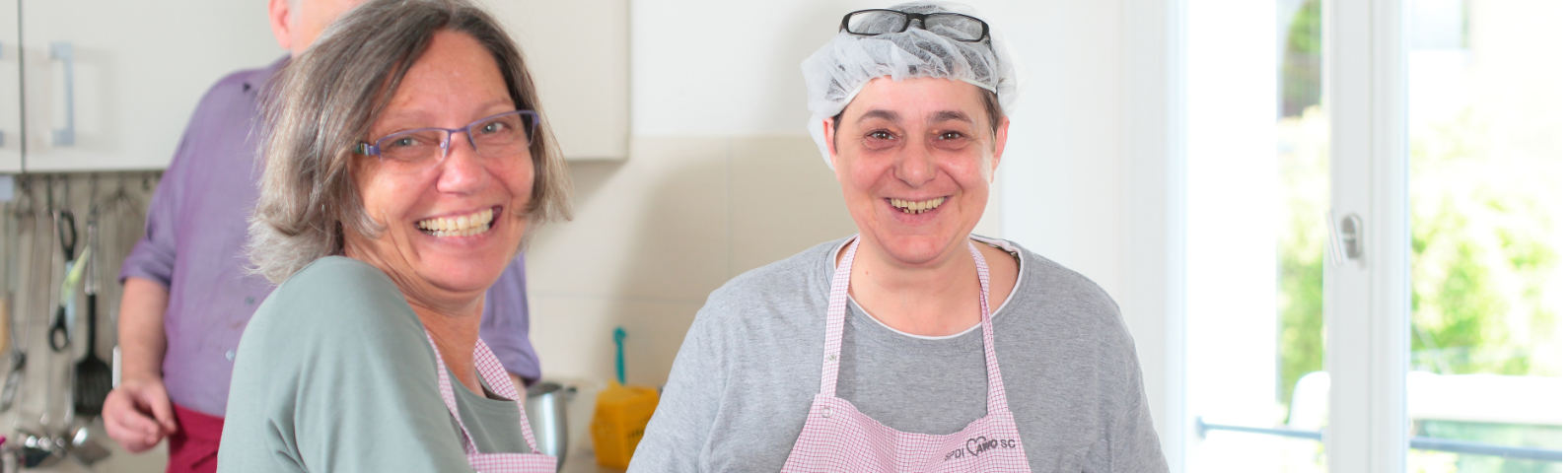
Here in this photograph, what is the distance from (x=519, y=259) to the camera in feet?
5.35

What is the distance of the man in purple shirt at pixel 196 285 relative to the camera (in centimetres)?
141

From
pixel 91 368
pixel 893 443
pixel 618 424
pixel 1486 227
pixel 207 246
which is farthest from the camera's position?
pixel 91 368

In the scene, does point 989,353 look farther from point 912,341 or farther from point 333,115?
point 333,115

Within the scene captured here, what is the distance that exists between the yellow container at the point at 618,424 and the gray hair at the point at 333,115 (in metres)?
1.08

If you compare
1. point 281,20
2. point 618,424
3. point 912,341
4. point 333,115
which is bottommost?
point 618,424

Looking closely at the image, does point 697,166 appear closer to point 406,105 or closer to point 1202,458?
point 1202,458

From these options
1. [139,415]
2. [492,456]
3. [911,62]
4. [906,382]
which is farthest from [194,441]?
[911,62]

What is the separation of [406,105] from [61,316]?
1.65 meters

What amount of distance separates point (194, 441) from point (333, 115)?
1.12m

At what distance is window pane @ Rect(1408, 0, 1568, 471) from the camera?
1.23 m

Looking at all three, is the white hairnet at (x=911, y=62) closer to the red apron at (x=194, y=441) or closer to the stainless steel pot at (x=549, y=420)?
the stainless steel pot at (x=549, y=420)

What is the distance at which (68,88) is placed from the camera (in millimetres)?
1505

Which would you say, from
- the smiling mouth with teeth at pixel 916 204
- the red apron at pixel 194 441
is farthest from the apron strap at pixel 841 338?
the red apron at pixel 194 441

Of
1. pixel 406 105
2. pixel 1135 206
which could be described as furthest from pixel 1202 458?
pixel 406 105
